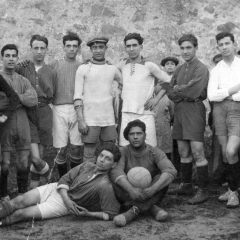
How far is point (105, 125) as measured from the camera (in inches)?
220

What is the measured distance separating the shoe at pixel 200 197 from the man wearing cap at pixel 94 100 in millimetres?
1217

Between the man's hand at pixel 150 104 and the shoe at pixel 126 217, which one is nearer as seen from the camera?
the shoe at pixel 126 217

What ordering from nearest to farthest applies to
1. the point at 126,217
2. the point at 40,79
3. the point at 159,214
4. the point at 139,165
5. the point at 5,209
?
the point at 5,209 < the point at 126,217 < the point at 159,214 < the point at 139,165 < the point at 40,79

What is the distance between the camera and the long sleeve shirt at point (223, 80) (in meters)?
4.98

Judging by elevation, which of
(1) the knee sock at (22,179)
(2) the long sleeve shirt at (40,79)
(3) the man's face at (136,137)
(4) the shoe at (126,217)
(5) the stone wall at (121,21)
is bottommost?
(4) the shoe at (126,217)

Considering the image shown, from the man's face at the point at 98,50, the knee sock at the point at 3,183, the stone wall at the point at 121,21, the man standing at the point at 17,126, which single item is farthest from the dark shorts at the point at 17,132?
the stone wall at the point at 121,21

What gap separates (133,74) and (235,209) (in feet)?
6.57

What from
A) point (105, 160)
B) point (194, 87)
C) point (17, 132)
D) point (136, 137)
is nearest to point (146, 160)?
point (136, 137)

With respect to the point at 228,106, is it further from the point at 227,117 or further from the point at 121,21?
the point at 121,21

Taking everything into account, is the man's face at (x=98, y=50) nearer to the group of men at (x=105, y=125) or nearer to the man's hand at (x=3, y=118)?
the group of men at (x=105, y=125)

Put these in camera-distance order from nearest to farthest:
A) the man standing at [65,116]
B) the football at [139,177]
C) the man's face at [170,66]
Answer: the football at [139,177], the man standing at [65,116], the man's face at [170,66]

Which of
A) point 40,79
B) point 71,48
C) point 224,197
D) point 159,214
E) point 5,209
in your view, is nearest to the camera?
point 5,209

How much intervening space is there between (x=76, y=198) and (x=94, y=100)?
1.37 meters

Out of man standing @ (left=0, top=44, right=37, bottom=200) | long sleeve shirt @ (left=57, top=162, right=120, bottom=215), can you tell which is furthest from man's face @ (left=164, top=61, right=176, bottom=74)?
long sleeve shirt @ (left=57, top=162, right=120, bottom=215)
